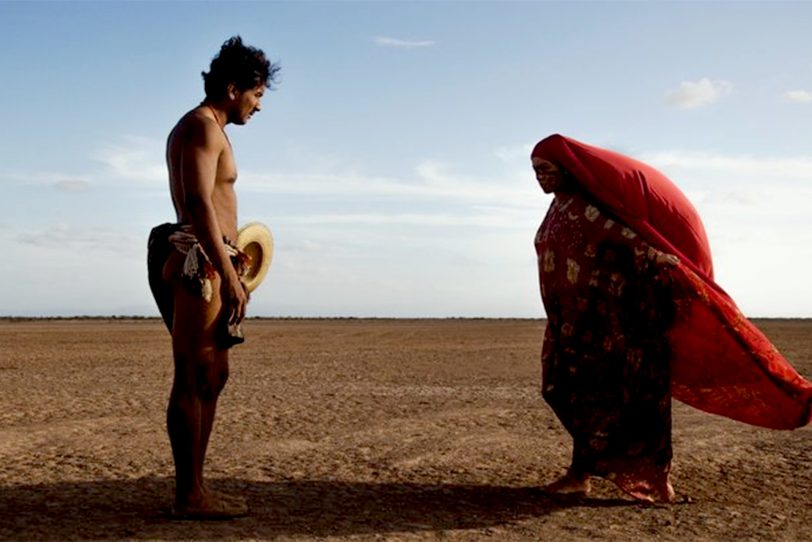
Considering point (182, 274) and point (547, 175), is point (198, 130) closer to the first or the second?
point (182, 274)

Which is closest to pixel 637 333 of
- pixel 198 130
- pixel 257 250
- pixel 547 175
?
pixel 547 175

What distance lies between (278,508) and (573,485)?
1647mm

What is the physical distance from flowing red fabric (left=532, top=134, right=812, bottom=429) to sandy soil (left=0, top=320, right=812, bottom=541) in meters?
0.58

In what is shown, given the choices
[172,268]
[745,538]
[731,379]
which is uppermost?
[172,268]

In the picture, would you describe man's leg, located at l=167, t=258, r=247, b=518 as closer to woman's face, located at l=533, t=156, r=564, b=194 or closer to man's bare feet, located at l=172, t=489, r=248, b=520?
man's bare feet, located at l=172, t=489, r=248, b=520

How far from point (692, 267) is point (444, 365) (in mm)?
11503

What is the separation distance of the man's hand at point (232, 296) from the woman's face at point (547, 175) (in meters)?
1.97

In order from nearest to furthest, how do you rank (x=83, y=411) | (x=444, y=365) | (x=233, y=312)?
(x=233, y=312)
(x=83, y=411)
(x=444, y=365)

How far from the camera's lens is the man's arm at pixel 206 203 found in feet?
15.1

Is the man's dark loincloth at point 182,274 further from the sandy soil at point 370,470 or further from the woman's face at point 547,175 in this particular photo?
the woman's face at point 547,175

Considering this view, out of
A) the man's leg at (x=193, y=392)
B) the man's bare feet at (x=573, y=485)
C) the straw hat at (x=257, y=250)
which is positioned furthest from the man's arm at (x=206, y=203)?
the man's bare feet at (x=573, y=485)

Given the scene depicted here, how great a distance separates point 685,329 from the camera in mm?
5523

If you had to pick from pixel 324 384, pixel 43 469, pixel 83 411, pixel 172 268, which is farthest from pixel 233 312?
pixel 324 384

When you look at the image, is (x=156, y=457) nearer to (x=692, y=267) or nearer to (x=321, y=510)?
(x=321, y=510)
